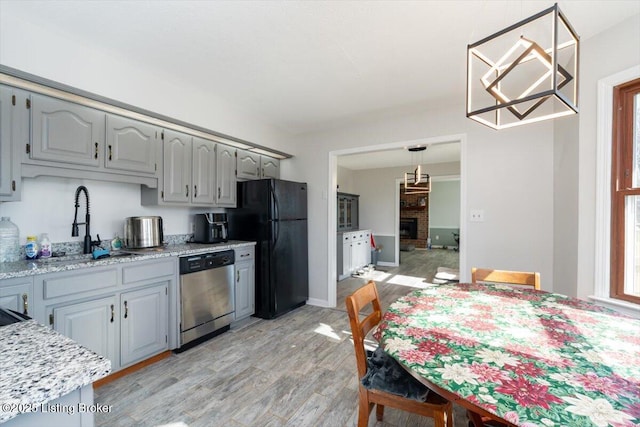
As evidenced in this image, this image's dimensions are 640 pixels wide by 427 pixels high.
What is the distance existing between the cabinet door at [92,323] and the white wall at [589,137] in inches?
135

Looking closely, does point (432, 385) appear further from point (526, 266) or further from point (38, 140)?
point (38, 140)

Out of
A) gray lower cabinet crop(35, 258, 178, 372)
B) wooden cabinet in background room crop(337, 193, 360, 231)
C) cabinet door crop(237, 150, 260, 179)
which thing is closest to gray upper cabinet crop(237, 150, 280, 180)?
cabinet door crop(237, 150, 260, 179)

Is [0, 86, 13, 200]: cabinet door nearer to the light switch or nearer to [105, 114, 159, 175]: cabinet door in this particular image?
[105, 114, 159, 175]: cabinet door

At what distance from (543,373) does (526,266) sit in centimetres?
227

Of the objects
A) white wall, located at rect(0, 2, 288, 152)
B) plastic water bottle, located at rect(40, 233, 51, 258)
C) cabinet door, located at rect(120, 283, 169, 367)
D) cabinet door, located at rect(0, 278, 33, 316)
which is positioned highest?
white wall, located at rect(0, 2, 288, 152)

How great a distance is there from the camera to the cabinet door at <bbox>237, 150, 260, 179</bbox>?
11.5 ft

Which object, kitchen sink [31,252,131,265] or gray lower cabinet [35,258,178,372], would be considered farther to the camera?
kitchen sink [31,252,131,265]

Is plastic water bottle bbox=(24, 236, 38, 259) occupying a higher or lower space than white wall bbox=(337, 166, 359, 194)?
lower

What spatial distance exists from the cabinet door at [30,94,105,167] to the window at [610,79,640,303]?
367 centimetres

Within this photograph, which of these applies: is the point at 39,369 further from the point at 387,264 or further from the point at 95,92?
the point at 387,264

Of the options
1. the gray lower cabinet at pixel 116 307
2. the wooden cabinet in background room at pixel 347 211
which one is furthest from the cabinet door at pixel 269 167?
the wooden cabinet in background room at pixel 347 211

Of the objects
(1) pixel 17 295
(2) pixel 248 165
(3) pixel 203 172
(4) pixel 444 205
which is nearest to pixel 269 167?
(2) pixel 248 165

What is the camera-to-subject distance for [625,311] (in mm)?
1818

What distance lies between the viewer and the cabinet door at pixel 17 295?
5.32 ft
